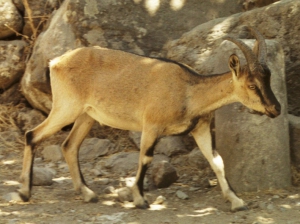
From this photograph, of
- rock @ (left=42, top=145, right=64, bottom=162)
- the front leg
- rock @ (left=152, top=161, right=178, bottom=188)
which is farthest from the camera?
rock @ (left=42, top=145, right=64, bottom=162)

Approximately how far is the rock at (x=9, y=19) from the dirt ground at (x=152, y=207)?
3.26 m

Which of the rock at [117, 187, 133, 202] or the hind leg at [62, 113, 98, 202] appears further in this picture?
the hind leg at [62, 113, 98, 202]

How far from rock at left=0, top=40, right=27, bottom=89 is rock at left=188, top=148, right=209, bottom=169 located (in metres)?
3.46

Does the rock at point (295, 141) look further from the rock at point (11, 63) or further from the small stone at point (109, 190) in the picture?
the rock at point (11, 63)

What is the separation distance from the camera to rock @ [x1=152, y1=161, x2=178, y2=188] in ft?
22.1

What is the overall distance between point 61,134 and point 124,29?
179cm

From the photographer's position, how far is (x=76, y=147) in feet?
22.3

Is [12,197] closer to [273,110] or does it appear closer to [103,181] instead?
[103,181]

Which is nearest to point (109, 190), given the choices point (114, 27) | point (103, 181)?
point (103, 181)

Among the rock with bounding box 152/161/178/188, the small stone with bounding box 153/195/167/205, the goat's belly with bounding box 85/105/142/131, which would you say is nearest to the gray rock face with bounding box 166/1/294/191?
the rock with bounding box 152/161/178/188

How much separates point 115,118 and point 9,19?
3.87 metres

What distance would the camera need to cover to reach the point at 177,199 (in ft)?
21.0

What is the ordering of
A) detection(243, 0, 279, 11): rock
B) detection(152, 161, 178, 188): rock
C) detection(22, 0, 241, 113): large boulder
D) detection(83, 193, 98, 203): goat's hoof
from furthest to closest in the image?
detection(243, 0, 279, 11): rock → detection(22, 0, 241, 113): large boulder → detection(152, 161, 178, 188): rock → detection(83, 193, 98, 203): goat's hoof

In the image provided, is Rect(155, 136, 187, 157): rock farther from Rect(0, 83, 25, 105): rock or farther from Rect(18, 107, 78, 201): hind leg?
Rect(0, 83, 25, 105): rock
